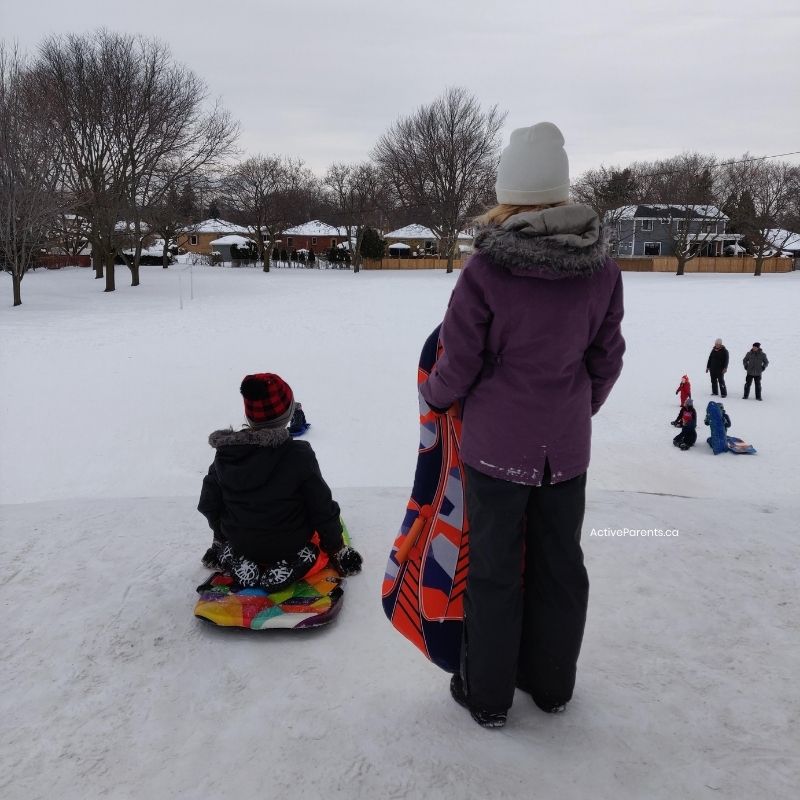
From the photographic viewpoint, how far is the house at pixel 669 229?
4766cm

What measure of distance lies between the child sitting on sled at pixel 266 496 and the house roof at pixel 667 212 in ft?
163

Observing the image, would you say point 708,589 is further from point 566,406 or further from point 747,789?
point 566,406

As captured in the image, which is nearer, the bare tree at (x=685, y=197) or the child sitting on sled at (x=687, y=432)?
the child sitting on sled at (x=687, y=432)

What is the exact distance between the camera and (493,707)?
7.20ft

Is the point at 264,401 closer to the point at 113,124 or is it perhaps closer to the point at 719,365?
the point at 719,365

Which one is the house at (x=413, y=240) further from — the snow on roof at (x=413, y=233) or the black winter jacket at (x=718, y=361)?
the black winter jacket at (x=718, y=361)

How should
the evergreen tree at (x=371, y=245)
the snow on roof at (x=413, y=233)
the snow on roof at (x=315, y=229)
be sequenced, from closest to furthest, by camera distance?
the evergreen tree at (x=371, y=245) < the snow on roof at (x=315, y=229) < the snow on roof at (x=413, y=233)

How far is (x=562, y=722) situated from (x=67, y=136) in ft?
105

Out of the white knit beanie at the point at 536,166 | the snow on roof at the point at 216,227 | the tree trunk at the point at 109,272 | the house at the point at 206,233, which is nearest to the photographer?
the white knit beanie at the point at 536,166

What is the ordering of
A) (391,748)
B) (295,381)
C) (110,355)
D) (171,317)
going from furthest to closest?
1. (171,317)
2. (110,355)
3. (295,381)
4. (391,748)

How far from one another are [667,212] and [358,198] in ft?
78.6

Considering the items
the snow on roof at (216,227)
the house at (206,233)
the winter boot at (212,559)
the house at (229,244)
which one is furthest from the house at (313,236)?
the winter boot at (212,559)

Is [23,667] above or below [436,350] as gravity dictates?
below

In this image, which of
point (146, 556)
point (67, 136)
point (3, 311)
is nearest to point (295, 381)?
point (146, 556)
